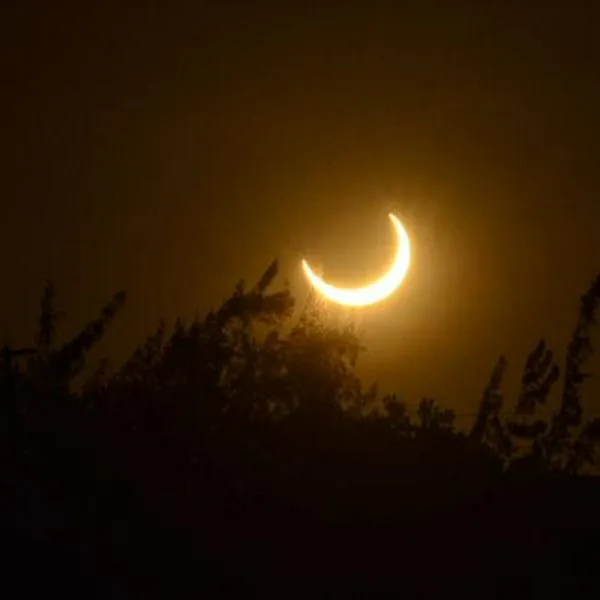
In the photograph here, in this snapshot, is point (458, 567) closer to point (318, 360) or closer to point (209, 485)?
point (209, 485)

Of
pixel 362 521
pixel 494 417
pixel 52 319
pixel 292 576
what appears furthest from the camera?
pixel 494 417

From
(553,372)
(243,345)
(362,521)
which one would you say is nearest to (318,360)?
(243,345)

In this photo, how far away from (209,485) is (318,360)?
6708 millimetres

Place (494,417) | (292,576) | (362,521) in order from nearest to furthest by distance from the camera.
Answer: (292,576), (362,521), (494,417)

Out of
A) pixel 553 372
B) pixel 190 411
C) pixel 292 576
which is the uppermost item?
pixel 553 372

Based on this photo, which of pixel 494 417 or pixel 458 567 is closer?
pixel 458 567

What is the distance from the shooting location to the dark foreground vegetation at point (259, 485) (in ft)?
80.2

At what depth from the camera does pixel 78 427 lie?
27016 millimetres

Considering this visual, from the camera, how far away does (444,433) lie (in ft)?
105

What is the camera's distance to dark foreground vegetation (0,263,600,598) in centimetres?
2445

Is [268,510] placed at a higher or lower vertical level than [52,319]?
lower

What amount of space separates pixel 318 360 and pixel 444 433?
9.27 ft

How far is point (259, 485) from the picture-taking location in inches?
1097

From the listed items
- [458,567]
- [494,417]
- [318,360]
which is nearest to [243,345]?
[318,360]
